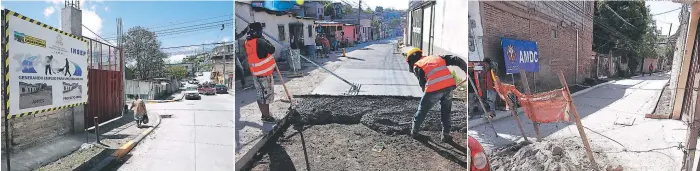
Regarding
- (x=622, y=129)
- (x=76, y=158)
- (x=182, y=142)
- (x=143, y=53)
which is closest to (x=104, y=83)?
(x=143, y=53)

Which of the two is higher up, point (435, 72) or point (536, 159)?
point (435, 72)

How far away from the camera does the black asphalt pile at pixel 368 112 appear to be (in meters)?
1.06

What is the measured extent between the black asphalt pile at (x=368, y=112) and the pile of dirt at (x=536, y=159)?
1833 mm

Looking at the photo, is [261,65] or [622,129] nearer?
[261,65]

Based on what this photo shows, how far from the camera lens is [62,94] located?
338 cm

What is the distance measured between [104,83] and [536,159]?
4.71 meters

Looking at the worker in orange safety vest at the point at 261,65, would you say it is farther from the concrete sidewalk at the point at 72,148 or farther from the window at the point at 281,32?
the concrete sidewalk at the point at 72,148

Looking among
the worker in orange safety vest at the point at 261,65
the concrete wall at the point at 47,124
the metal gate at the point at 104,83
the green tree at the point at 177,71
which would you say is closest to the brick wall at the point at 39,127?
the concrete wall at the point at 47,124

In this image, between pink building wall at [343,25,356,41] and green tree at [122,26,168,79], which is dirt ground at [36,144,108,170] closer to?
green tree at [122,26,168,79]

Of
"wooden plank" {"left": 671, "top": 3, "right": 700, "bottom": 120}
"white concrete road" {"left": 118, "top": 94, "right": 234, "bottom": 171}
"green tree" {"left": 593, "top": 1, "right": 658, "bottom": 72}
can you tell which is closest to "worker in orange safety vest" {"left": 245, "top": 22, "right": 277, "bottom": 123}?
"white concrete road" {"left": 118, "top": 94, "right": 234, "bottom": 171}

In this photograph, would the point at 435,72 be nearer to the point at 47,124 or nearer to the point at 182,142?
the point at 182,142

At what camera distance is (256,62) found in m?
1.02

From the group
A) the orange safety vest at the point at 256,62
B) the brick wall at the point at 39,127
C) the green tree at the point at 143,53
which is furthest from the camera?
the green tree at the point at 143,53

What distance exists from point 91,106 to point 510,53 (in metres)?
4.60
